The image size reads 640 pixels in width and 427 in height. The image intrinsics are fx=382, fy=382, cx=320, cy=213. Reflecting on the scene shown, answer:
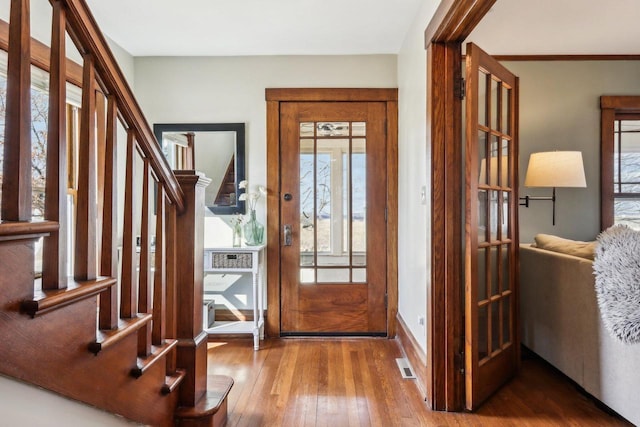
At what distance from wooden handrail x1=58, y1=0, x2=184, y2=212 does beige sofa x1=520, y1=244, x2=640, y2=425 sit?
2.18 meters

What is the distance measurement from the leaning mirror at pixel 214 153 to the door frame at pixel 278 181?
0.27m

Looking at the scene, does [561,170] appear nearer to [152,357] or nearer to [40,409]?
[152,357]

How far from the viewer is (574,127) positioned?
3.46 metres

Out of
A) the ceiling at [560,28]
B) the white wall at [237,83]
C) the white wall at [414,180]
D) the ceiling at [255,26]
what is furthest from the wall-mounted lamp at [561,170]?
the ceiling at [255,26]

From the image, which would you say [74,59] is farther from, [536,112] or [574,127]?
[574,127]

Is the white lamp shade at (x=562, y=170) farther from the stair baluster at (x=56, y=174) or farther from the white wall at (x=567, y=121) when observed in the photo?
the stair baluster at (x=56, y=174)

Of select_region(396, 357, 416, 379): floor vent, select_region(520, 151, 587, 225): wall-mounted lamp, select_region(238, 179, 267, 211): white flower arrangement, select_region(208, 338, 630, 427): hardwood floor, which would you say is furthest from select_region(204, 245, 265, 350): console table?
select_region(520, 151, 587, 225): wall-mounted lamp

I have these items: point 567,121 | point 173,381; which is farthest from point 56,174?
point 567,121

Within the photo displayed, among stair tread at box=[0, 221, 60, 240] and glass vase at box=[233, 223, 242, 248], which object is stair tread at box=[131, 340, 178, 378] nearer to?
stair tread at box=[0, 221, 60, 240]

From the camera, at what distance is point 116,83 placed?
123 cm

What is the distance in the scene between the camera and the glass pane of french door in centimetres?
317

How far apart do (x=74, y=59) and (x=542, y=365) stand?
374 centimetres

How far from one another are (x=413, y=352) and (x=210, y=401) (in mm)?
1325

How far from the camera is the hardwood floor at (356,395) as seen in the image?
6.23 ft
